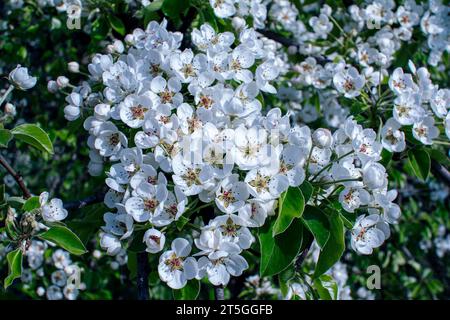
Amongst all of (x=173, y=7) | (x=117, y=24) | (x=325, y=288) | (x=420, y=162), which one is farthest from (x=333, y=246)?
(x=117, y=24)

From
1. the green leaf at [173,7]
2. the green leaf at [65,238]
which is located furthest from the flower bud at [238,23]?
the green leaf at [65,238]

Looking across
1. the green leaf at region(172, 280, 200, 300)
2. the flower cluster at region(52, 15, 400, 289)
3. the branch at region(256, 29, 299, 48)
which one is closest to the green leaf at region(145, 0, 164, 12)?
the flower cluster at region(52, 15, 400, 289)

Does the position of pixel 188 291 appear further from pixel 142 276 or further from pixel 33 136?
pixel 33 136

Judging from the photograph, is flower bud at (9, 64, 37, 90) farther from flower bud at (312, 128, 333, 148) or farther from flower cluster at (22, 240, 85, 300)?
flower cluster at (22, 240, 85, 300)

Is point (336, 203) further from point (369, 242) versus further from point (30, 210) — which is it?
point (30, 210)

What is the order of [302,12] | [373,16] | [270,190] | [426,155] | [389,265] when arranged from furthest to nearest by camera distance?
[389,265] < [302,12] < [373,16] < [426,155] < [270,190]

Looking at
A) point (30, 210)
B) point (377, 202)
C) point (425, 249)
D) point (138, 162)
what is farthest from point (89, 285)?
point (425, 249)
